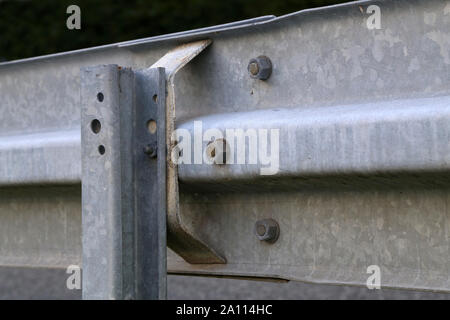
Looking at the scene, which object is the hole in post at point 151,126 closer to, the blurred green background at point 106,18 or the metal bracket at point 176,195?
the metal bracket at point 176,195

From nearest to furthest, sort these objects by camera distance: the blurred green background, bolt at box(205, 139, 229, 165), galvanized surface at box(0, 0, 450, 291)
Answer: galvanized surface at box(0, 0, 450, 291), bolt at box(205, 139, 229, 165), the blurred green background

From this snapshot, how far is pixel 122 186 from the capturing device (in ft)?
6.16

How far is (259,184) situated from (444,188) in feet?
1.33

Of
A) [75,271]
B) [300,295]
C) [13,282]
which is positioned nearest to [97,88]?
[75,271]

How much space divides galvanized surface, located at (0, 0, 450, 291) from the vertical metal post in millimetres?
89

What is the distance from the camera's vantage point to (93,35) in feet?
33.3

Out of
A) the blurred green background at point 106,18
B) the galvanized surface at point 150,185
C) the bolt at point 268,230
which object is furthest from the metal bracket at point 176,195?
the blurred green background at point 106,18

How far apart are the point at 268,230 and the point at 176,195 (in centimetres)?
22

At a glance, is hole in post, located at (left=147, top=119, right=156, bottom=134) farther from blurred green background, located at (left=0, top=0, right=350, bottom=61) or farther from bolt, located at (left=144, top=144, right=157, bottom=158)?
blurred green background, located at (left=0, top=0, right=350, bottom=61)

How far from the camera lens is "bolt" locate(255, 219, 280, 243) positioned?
194 cm

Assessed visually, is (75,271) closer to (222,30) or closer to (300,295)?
(222,30)

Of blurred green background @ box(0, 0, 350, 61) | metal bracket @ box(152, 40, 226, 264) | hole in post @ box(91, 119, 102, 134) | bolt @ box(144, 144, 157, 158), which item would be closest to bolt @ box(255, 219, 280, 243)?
metal bracket @ box(152, 40, 226, 264)

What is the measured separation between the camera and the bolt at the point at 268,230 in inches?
76.2

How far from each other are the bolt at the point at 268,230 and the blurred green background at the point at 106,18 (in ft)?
25.5
